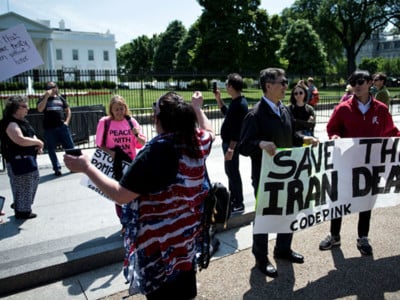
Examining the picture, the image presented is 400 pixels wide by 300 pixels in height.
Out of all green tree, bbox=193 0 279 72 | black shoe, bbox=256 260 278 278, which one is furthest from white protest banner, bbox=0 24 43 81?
green tree, bbox=193 0 279 72

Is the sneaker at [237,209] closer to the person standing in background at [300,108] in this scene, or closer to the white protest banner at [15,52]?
the person standing in background at [300,108]

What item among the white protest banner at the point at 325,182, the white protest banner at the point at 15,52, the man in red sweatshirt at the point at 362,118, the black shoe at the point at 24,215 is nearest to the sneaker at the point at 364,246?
the man in red sweatshirt at the point at 362,118

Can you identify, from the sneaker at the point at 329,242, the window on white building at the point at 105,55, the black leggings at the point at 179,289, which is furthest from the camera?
the window on white building at the point at 105,55

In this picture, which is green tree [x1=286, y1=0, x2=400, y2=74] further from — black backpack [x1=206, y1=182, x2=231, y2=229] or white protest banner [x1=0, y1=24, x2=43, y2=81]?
black backpack [x1=206, y1=182, x2=231, y2=229]

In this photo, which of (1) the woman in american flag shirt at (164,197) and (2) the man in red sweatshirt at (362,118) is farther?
(2) the man in red sweatshirt at (362,118)

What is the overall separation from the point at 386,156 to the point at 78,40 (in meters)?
81.1

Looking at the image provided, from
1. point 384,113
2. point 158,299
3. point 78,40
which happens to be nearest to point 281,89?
point 384,113

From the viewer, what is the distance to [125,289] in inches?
140

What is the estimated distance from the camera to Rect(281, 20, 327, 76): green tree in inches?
1591

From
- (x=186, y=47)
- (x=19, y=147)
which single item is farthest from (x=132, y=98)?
(x=186, y=47)

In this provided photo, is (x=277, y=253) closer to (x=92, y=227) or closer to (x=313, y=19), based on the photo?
(x=92, y=227)

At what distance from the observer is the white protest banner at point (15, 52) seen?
691cm

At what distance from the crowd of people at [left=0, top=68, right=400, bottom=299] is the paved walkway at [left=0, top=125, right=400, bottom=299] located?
0.63 feet

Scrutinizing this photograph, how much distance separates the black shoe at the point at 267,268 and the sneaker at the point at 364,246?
1.12 meters
